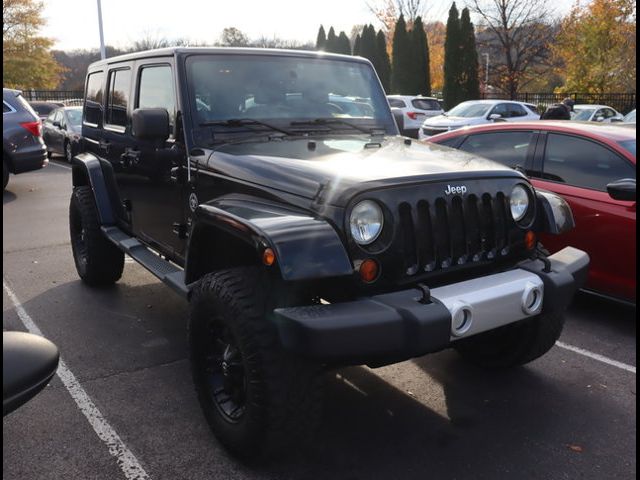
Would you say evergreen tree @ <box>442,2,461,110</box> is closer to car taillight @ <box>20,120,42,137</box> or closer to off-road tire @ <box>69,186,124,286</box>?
car taillight @ <box>20,120,42,137</box>

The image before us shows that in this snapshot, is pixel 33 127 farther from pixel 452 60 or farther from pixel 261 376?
pixel 452 60

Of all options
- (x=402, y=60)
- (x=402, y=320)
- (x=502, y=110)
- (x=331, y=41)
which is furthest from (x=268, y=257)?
(x=331, y=41)

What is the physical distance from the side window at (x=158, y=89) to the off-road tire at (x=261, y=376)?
58.8 inches

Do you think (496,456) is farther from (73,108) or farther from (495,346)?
(73,108)

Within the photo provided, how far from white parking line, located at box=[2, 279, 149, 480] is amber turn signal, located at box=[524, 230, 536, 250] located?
226cm

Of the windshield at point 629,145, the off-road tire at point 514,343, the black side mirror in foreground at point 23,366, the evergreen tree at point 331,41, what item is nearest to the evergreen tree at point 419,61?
the evergreen tree at point 331,41

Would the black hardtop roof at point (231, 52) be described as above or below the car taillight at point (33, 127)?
above

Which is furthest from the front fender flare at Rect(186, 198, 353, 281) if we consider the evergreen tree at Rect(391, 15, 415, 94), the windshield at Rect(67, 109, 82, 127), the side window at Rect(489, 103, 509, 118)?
the evergreen tree at Rect(391, 15, 415, 94)

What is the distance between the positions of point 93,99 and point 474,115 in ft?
46.6

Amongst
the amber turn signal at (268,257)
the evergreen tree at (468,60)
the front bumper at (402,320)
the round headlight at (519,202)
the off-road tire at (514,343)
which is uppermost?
the evergreen tree at (468,60)

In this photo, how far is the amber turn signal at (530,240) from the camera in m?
3.34

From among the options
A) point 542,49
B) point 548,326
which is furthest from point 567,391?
point 542,49

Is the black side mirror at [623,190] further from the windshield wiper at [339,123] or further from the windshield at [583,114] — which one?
the windshield at [583,114]

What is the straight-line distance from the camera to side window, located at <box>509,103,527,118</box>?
1880 centimetres
